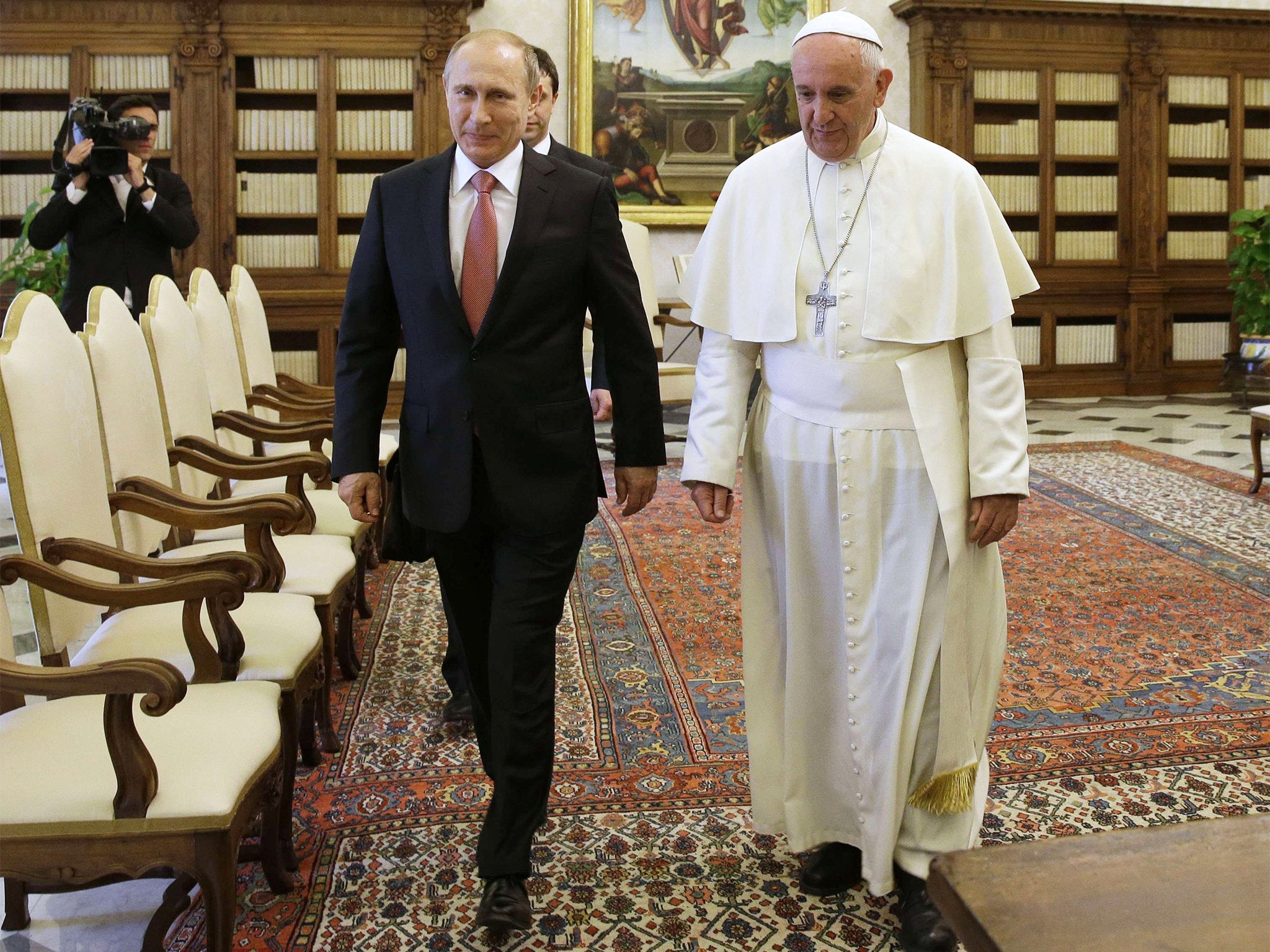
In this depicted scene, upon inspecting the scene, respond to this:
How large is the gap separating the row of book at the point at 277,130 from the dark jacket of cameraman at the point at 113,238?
387cm

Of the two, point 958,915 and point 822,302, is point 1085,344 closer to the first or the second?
point 822,302

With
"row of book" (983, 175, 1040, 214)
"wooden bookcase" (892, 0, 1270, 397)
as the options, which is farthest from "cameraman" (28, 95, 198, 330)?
"row of book" (983, 175, 1040, 214)

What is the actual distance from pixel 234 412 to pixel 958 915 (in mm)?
3646

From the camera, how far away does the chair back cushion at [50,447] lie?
2.46 m

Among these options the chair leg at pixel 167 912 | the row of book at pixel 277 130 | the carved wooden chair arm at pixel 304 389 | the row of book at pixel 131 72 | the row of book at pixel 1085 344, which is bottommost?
the chair leg at pixel 167 912

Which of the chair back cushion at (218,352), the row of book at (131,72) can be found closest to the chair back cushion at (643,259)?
the row of book at (131,72)

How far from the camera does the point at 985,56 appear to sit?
409 inches

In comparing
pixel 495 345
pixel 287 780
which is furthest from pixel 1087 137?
pixel 287 780

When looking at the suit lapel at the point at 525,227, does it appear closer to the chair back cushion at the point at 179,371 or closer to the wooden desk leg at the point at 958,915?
the wooden desk leg at the point at 958,915

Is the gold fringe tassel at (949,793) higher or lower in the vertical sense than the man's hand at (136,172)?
lower

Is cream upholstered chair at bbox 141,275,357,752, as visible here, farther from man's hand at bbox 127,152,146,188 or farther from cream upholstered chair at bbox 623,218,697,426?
cream upholstered chair at bbox 623,218,697,426

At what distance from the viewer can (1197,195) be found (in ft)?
36.4

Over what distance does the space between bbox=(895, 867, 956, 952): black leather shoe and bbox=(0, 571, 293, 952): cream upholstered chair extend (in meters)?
1.22

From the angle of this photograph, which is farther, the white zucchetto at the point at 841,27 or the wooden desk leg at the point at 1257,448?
the wooden desk leg at the point at 1257,448
